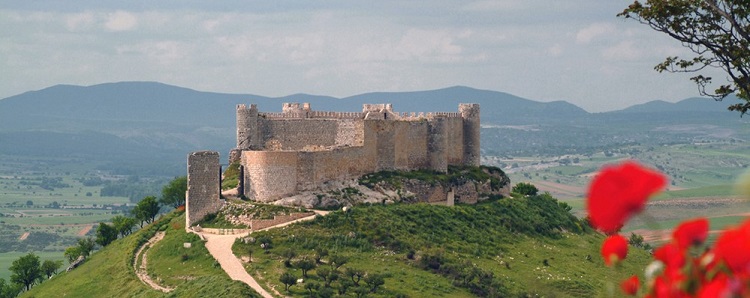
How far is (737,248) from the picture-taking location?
7.55 metres

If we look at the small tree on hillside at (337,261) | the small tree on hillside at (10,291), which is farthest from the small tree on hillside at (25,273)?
the small tree on hillside at (337,261)

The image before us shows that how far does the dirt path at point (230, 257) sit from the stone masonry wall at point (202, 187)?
178 cm

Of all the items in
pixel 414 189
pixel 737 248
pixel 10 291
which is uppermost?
pixel 737 248

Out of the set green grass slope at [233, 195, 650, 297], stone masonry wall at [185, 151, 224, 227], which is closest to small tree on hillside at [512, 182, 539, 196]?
green grass slope at [233, 195, 650, 297]

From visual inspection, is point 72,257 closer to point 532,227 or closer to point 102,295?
point 102,295

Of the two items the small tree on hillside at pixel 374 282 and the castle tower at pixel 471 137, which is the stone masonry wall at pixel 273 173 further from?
the castle tower at pixel 471 137

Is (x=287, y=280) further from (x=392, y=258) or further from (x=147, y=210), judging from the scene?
(x=147, y=210)

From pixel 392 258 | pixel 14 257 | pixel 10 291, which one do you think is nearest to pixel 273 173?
pixel 392 258

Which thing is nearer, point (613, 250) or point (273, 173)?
point (613, 250)

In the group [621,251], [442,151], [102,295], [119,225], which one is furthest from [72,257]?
[621,251]

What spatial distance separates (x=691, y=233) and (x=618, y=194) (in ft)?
2.63

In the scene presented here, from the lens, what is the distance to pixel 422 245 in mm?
49906

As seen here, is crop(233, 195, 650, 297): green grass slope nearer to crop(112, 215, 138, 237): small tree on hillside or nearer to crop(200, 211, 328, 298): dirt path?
crop(200, 211, 328, 298): dirt path

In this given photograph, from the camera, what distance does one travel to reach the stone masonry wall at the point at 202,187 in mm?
50906
